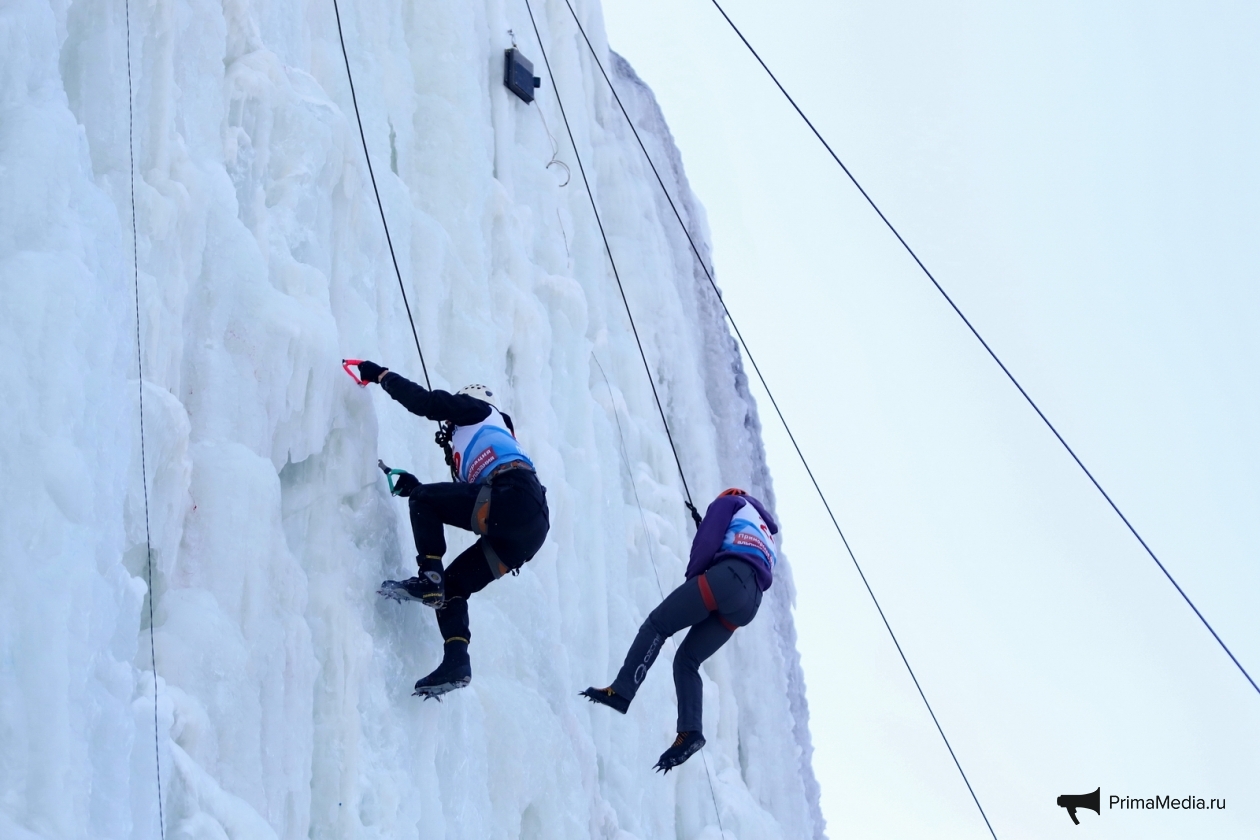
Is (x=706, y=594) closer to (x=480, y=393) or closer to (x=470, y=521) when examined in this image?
(x=470, y=521)

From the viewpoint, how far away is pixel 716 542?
618 centimetres

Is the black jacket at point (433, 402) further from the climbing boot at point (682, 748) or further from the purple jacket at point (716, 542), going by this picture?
the climbing boot at point (682, 748)

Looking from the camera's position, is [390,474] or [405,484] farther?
[390,474]

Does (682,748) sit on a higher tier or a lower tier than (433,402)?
lower

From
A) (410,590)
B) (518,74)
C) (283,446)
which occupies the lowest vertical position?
(410,590)

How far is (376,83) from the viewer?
8.24m

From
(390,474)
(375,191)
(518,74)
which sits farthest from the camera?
(518,74)

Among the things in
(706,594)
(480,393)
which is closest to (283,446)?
(480,393)

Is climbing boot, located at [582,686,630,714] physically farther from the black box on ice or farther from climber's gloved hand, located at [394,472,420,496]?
the black box on ice

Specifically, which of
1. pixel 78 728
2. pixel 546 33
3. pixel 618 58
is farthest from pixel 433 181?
pixel 618 58

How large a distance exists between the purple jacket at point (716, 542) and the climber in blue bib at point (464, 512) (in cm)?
78

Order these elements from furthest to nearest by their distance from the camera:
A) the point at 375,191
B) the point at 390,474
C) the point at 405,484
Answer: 1. the point at 375,191
2. the point at 390,474
3. the point at 405,484

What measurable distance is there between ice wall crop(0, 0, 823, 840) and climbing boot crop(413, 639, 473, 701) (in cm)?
26

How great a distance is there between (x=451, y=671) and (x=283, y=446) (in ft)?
→ 3.88
